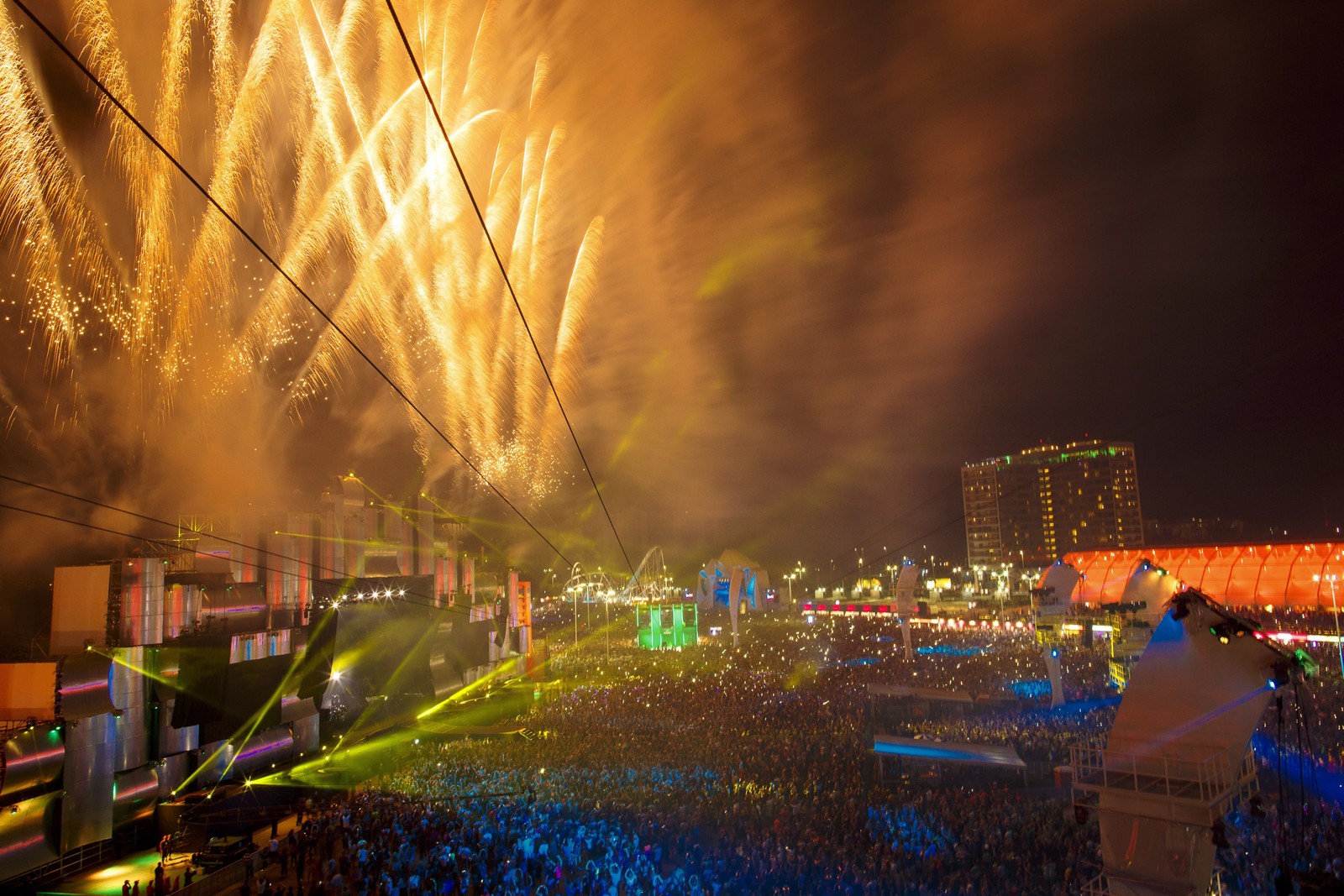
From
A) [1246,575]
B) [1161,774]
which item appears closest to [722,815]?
[1161,774]

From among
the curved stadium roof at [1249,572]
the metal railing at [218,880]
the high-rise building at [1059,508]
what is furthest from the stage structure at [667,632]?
the high-rise building at [1059,508]

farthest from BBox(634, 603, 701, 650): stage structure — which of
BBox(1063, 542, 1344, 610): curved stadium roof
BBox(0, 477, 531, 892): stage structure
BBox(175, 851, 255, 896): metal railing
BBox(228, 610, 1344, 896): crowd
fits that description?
BBox(175, 851, 255, 896): metal railing

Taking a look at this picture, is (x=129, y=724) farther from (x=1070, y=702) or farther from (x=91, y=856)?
(x=1070, y=702)

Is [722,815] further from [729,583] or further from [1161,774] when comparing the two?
[729,583]

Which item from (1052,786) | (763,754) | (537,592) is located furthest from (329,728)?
(537,592)

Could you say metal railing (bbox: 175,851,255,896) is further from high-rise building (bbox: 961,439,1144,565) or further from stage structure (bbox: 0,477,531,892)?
high-rise building (bbox: 961,439,1144,565)

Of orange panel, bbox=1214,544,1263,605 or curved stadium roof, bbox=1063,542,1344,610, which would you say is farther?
orange panel, bbox=1214,544,1263,605
